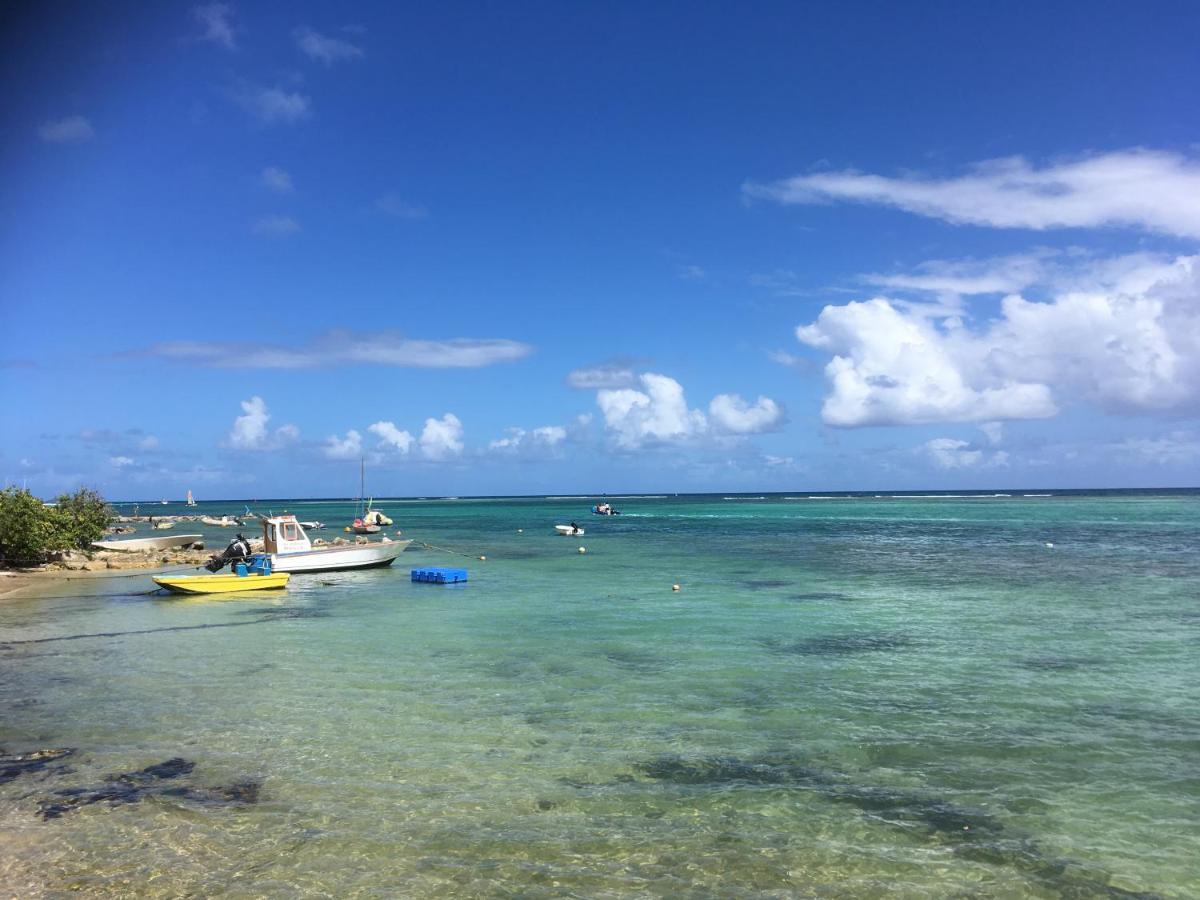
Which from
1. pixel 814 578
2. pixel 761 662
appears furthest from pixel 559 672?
pixel 814 578

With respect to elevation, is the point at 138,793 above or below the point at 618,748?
above

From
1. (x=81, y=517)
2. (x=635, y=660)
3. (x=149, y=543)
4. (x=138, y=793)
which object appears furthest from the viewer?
(x=149, y=543)

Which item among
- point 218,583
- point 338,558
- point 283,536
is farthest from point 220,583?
point 338,558

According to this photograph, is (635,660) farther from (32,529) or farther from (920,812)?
(32,529)

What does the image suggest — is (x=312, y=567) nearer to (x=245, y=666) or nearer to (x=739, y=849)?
(x=245, y=666)

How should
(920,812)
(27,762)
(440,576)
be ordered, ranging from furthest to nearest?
1. (440,576)
2. (27,762)
3. (920,812)

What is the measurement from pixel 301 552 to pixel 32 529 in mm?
15133

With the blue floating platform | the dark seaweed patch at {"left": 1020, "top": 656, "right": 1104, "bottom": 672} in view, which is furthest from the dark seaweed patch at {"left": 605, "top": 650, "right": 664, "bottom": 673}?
the blue floating platform

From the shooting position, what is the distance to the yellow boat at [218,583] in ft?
110

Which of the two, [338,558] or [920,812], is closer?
[920,812]

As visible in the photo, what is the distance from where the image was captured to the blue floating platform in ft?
127

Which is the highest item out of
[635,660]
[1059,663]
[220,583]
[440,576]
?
[220,583]

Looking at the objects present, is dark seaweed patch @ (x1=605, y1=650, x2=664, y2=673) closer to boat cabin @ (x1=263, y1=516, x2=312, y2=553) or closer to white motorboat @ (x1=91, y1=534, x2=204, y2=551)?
boat cabin @ (x1=263, y1=516, x2=312, y2=553)

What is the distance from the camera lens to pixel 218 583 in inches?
1346
